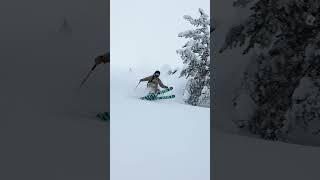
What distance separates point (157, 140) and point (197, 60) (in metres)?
6.52

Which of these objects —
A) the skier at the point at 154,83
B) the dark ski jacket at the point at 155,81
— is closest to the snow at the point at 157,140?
the skier at the point at 154,83

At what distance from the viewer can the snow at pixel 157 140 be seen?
477 centimetres

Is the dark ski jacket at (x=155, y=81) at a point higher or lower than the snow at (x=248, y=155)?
higher

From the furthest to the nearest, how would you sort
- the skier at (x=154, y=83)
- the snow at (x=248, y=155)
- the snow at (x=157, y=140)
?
the skier at (x=154, y=83)
the snow at (x=248, y=155)
the snow at (x=157, y=140)

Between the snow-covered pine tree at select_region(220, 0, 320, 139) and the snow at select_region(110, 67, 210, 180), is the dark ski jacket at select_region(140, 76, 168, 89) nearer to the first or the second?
the snow at select_region(110, 67, 210, 180)

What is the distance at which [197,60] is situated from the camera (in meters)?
12.6

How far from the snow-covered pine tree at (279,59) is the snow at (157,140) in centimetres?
122

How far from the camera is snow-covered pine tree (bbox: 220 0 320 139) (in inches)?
299

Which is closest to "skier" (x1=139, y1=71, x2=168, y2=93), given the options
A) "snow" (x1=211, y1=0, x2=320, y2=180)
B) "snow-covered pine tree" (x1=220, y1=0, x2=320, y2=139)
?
"snow" (x1=211, y1=0, x2=320, y2=180)
